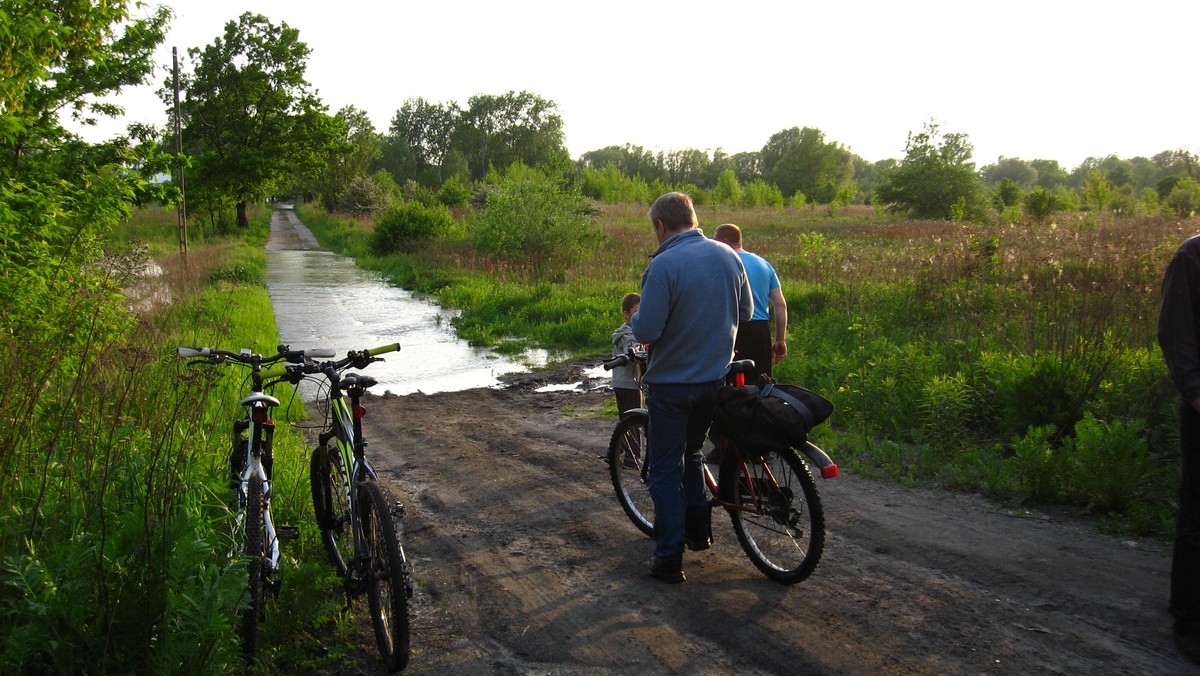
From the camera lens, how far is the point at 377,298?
814 inches

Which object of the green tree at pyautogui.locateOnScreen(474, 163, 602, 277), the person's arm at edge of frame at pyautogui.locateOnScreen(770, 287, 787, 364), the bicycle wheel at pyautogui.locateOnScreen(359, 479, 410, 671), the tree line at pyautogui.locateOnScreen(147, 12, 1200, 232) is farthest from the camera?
the tree line at pyautogui.locateOnScreen(147, 12, 1200, 232)

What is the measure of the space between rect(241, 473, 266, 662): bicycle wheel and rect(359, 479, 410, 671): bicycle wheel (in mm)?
445

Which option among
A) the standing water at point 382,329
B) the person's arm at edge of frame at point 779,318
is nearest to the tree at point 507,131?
the standing water at point 382,329

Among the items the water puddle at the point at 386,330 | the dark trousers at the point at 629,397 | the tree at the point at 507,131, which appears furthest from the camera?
the tree at the point at 507,131

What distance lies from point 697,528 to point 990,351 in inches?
214

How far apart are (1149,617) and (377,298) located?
18.7 metres

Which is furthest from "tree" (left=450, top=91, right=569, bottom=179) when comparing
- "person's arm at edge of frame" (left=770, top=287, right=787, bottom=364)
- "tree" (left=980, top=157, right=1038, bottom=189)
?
"person's arm at edge of frame" (left=770, top=287, right=787, bottom=364)

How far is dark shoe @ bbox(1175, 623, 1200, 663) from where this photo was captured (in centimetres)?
361

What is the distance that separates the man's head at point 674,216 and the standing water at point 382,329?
2730 millimetres

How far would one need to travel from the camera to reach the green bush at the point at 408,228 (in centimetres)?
3172

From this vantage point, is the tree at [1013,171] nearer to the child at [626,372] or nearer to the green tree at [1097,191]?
the green tree at [1097,191]

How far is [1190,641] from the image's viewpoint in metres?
3.68

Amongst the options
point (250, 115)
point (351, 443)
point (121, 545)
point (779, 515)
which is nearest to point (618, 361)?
point (779, 515)

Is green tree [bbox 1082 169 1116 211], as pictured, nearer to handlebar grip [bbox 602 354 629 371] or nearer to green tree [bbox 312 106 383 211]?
handlebar grip [bbox 602 354 629 371]
